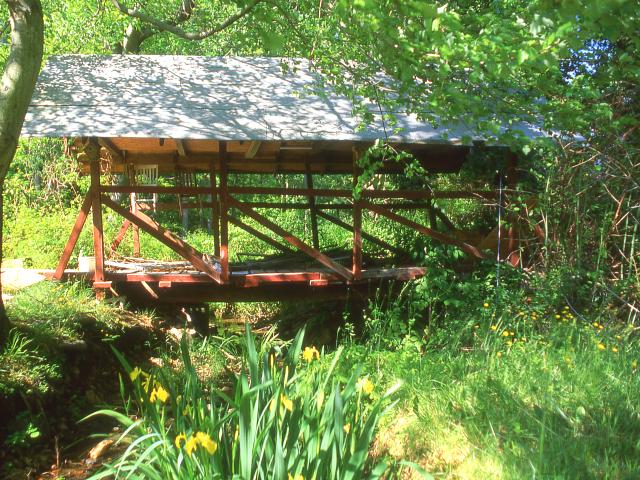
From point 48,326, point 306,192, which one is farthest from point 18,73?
point 306,192

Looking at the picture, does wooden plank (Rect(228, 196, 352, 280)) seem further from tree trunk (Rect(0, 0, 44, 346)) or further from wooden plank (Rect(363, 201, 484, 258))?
tree trunk (Rect(0, 0, 44, 346))

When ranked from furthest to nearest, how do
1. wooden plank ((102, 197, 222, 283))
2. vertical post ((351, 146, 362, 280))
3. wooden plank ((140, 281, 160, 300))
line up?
1. wooden plank ((140, 281, 160, 300))
2. vertical post ((351, 146, 362, 280))
3. wooden plank ((102, 197, 222, 283))

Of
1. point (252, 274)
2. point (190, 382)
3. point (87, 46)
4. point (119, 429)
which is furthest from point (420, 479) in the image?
point (87, 46)

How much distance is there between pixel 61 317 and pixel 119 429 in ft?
4.42

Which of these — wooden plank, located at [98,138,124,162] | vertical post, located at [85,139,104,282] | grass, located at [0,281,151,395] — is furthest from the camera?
wooden plank, located at [98,138,124,162]

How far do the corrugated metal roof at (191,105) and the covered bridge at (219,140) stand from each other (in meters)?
0.02

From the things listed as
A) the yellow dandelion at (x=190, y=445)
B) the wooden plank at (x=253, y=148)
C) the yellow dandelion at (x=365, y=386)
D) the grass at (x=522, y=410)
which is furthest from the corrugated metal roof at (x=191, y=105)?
the yellow dandelion at (x=190, y=445)

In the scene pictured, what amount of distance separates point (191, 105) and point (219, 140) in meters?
1.11

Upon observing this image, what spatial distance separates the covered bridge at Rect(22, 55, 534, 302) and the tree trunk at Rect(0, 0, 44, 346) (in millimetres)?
1822

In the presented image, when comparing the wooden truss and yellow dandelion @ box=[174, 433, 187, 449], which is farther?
the wooden truss

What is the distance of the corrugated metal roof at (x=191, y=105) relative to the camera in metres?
7.87

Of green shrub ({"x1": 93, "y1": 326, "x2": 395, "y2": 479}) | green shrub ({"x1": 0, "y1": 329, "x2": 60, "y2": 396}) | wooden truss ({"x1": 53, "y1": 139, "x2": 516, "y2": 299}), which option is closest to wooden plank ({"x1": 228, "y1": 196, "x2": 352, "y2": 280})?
wooden truss ({"x1": 53, "y1": 139, "x2": 516, "y2": 299})

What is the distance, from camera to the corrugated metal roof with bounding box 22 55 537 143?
310 inches

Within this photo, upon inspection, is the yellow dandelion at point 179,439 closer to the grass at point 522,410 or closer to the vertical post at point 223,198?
the grass at point 522,410
